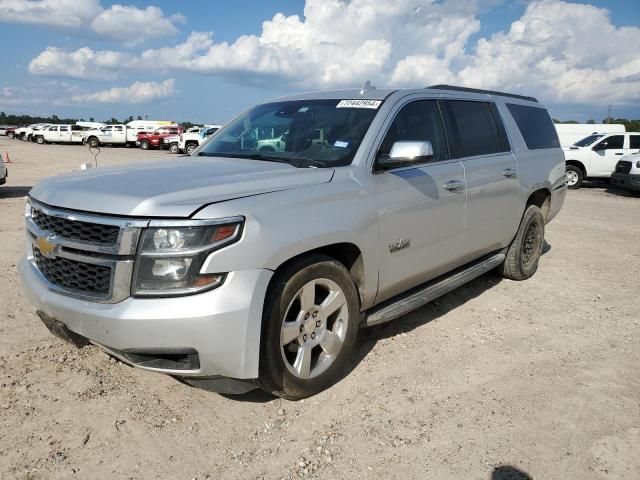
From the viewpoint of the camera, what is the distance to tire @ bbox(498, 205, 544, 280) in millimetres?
5738

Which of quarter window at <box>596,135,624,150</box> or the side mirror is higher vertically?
quarter window at <box>596,135,624,150</box>

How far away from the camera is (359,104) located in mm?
3977

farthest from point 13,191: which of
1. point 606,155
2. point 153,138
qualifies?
point 153,138

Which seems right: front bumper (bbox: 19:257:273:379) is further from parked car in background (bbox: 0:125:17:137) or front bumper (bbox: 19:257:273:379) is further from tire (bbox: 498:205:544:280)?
parked car in background (bbox: 0:125:17:137)

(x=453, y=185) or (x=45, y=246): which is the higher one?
(x=453, y=185)

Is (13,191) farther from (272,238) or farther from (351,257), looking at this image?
(272,238)

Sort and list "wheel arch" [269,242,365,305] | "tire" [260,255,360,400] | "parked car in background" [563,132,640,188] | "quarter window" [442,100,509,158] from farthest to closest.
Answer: "parked car in background" [563,132,640,188] → "quarter window" [442,100,509,158] → "wheel arch" [269,242,365,305] → "tire" [260,255,360,400]

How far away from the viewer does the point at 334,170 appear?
3432 millimetres

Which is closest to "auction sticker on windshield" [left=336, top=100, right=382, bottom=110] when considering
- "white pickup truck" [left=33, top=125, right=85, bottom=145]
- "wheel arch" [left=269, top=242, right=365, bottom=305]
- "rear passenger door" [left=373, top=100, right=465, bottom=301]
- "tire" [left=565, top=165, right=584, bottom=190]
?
"rear passenger door" [left=373, top=100, right=465, bottom=301]

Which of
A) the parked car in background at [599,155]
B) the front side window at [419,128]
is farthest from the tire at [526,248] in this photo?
the parked car in background at [599,155]

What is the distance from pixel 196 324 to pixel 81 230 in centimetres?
82

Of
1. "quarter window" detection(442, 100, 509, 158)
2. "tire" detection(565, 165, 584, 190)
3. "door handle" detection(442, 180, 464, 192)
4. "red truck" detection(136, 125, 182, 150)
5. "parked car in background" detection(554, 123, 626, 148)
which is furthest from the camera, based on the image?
"red truck" detection(136, 125, 182, 150)

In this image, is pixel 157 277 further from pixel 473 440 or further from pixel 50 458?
pixel 473 440

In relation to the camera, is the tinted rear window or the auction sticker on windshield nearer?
the auction sticker on windshield
